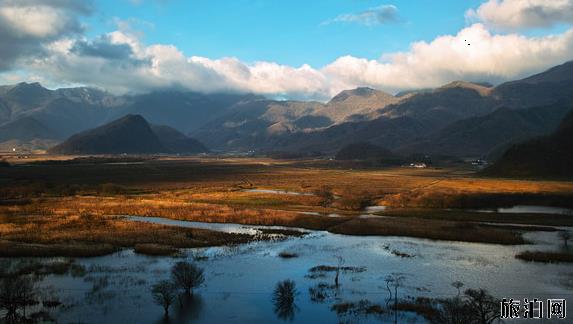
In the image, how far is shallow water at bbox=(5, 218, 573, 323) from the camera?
110ft

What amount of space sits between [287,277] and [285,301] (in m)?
7.03

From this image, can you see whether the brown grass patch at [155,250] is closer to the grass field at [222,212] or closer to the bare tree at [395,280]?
the grass field at [222,212]

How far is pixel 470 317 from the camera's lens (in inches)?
1112

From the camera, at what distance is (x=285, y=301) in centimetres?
3566

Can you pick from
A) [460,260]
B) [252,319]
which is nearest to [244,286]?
[252,319]

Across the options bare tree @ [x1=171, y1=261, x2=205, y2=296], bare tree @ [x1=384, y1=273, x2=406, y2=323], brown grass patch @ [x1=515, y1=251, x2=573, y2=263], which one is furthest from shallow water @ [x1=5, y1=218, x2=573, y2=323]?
brown grass patch @ [x1=515, y1=251, x2=573, y2=263]

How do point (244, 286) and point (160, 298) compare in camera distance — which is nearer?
point (160, 298)

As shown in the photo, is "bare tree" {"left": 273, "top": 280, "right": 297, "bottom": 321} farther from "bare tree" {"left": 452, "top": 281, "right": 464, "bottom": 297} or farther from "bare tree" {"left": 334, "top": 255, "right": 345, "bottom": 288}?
"bare tree" {"left": 452, "top": 281, "right": 464, "bottom": 297}

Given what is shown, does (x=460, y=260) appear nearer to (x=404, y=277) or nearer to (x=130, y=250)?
(x=404, y=277)

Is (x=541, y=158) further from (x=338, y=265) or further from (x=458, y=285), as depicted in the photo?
(x=458, y=285)

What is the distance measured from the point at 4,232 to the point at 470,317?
186 feet

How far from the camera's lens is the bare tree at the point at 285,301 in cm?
3384

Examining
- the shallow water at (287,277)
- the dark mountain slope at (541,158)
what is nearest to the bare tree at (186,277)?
the shallow water at (287,277)

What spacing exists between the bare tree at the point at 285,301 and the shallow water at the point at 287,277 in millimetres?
583
